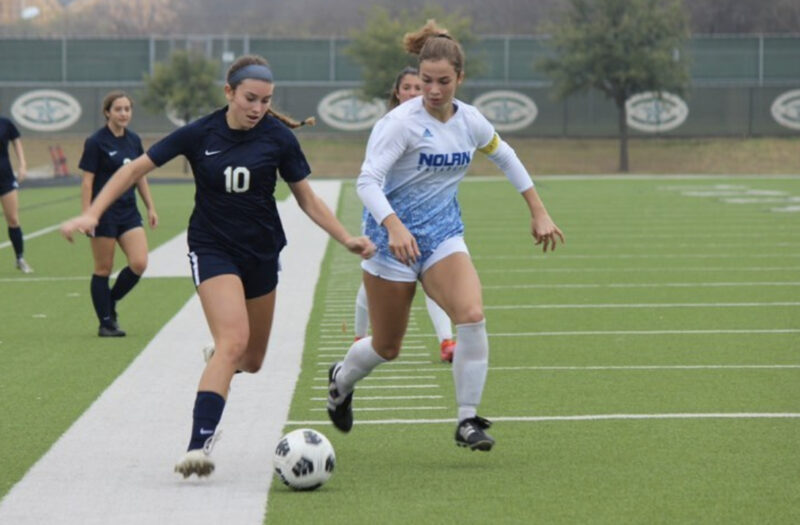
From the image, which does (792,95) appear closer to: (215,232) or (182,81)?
(182,81)

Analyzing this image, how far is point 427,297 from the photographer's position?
9305mm

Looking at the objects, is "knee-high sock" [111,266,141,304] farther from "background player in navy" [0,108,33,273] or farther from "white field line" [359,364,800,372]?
"background player in navy" [0,108,33,273]

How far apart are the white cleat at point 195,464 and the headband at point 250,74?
5.28ft

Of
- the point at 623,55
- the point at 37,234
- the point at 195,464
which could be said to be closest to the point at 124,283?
the point at 195,464

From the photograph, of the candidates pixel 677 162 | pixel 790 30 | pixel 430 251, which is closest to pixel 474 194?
pixel 677 162

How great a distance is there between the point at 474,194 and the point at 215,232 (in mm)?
31168

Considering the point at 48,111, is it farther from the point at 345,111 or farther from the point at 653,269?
the point at 653,269

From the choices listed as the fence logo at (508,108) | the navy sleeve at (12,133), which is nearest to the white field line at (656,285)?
the navy sleeve at (12,133)

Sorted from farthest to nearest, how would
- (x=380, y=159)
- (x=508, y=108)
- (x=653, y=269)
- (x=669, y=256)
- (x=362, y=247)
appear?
(x=508, y=108) < (x=669, y=256) < (x=653, y=269) < (x=380, y=159) < (x=362, y=247)

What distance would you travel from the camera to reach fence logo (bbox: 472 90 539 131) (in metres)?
59.6

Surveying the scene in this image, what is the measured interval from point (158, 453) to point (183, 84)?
160 feet

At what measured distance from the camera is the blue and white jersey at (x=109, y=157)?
464 inches

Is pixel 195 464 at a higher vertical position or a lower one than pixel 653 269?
higher

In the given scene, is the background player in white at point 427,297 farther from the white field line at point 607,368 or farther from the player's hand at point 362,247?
the player's hand at point 362,247
